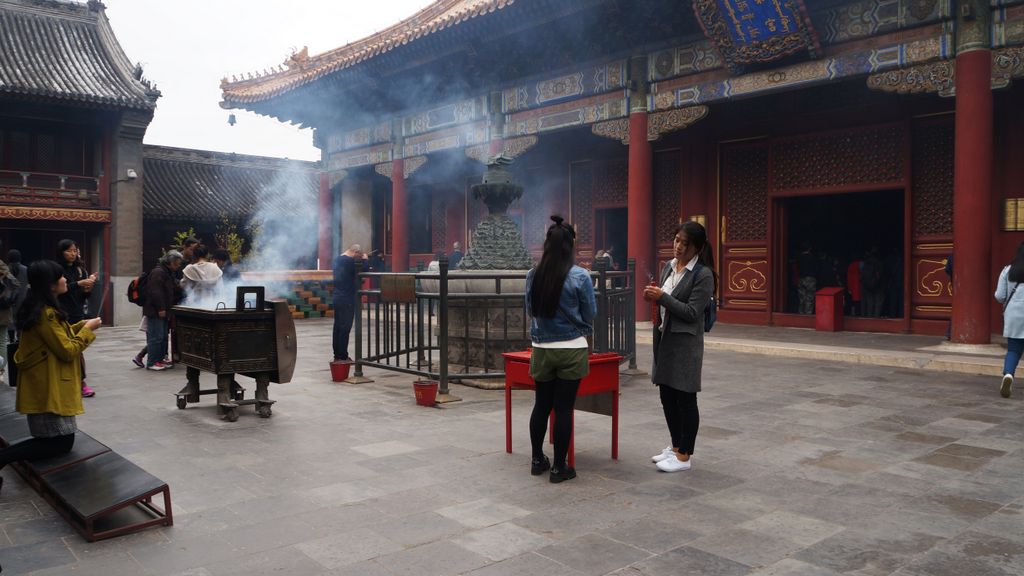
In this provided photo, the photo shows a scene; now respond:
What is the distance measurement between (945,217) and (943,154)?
93cm

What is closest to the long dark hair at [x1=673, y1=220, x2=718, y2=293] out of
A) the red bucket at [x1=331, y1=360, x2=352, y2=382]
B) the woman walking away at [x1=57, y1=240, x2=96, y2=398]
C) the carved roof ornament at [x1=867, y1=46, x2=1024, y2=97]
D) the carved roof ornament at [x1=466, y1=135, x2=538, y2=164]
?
the red bucket at [x1=331, y1=360, x2=352, y2=382]

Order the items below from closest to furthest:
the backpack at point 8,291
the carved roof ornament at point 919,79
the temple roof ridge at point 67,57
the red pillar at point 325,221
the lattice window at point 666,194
A: 1. the backpack at point 8,291
2. the carved roof ornament at point 919,79
3. the lattice window at point 666,194
4. the temple roof ridge at point 67,57
5. the red pillar at point 325,221

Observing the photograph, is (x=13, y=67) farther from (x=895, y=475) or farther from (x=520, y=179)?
(x=895, y=475)

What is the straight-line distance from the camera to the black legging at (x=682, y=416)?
436cm

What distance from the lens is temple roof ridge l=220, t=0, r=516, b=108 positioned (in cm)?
1590

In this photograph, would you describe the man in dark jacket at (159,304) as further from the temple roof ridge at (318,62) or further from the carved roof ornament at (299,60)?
the carved roof ornament at (299,60)

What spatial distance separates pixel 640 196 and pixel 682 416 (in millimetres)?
8315

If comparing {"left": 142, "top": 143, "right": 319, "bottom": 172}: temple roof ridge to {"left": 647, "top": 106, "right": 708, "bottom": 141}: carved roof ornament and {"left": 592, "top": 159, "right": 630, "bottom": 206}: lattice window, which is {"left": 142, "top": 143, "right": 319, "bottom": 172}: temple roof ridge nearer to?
{"left": 592, "top": 159, "right": 630, "bottom": 206}: lattice window

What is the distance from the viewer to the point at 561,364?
165 inches

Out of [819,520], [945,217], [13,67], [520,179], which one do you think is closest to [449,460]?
[819,520]

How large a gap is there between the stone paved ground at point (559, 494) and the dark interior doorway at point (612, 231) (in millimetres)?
9138

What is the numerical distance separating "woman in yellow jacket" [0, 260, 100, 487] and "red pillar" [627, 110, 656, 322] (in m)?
9.53

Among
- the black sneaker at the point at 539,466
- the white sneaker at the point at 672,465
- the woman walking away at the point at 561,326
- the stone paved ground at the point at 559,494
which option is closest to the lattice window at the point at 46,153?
the stone paved ground at the point at 559,494

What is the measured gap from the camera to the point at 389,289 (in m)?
7.29
